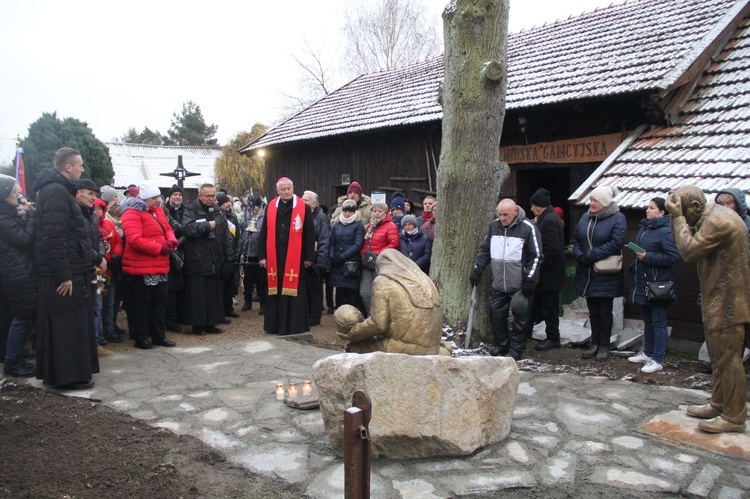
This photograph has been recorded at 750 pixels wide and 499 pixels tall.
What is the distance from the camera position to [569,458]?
12.8ft

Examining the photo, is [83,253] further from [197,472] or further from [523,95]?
[523,95]

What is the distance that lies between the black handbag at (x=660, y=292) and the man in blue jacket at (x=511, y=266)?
1.13 meters

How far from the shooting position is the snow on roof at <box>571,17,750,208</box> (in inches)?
286

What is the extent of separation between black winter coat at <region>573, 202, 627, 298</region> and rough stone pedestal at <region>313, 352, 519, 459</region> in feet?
10.6

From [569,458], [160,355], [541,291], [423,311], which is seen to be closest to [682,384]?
[541,291]

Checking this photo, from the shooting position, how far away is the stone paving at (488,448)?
3.55 m

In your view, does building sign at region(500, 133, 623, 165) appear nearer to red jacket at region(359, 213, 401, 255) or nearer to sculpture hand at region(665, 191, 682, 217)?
red jacket at region(359, 213, 401, 255)

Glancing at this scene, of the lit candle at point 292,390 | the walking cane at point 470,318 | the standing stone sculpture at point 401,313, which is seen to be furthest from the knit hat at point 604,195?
the lit candle at point 292,390

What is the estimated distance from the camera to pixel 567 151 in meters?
9.76

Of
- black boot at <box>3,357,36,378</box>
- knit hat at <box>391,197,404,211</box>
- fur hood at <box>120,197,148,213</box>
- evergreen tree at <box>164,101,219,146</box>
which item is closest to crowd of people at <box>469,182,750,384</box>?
knit hat at <box>391,197,404,211</box>

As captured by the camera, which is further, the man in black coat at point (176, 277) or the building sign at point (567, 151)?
the building sign at point (567, 151)

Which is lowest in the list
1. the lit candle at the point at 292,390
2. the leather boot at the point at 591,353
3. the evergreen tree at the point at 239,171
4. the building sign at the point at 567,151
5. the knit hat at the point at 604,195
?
the leather boot at the point at 591,353

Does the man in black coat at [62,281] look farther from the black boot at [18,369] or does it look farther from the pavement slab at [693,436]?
the pavement slab at [693,436]

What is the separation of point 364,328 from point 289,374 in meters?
1.63
